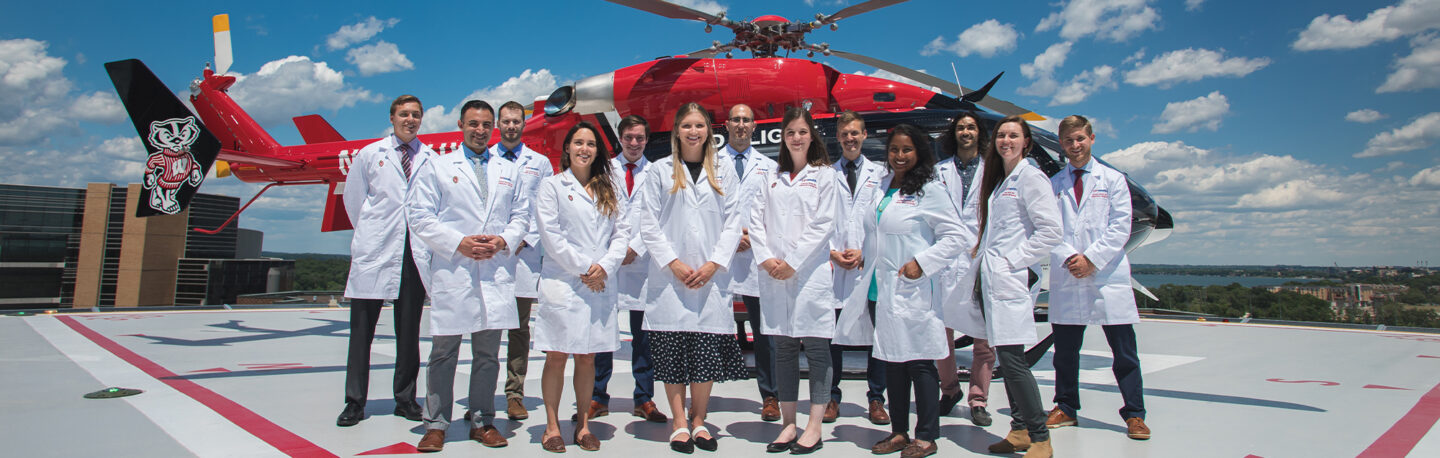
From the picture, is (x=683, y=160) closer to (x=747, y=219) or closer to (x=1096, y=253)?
(x=747, y=219)

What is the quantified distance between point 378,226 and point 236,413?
122 cm

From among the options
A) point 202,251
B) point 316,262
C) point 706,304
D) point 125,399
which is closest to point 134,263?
point 202,251

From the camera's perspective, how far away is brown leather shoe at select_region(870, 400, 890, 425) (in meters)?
3.43

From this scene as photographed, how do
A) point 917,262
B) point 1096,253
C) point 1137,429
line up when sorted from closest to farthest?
point 917,262, point 1137,429, point 1096,253

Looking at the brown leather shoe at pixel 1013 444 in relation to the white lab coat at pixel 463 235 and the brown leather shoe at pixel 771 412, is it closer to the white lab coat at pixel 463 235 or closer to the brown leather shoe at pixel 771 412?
the brown leather shoe at pixel 771 412

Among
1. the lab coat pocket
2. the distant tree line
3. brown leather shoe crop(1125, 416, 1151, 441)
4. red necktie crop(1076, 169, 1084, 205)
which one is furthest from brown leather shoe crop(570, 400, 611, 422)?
the distant tree line

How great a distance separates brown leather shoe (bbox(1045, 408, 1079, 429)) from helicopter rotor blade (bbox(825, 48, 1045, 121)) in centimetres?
351

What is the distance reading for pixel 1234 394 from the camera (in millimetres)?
4172

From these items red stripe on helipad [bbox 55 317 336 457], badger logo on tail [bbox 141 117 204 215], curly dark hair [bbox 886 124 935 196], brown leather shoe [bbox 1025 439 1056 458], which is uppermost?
badger logo on tail [bbox 141 117 204 215]

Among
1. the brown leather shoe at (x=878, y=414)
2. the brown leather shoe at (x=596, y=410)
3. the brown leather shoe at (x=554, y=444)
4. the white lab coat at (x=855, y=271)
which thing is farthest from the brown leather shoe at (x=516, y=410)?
the brown leather shoe at (x=878, y=414)

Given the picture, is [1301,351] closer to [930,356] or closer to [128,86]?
[930,356]

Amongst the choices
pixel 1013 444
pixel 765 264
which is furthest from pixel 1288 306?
pixel 765 264

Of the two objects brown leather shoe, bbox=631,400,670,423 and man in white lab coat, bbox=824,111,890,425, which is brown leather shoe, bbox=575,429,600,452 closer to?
brown leather shoe, bbox=631,400,670,423

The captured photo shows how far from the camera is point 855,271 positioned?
304 cm
